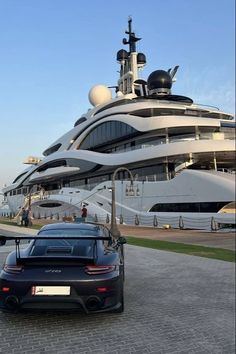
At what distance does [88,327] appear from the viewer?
15.7 feet

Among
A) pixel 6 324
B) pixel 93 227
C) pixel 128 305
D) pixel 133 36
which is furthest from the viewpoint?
pixel 133 36

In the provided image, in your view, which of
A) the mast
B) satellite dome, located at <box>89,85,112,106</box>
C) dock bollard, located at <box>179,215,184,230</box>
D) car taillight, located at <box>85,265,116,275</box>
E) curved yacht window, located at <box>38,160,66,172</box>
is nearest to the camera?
car taillight, located at <box>85,265,116,275</box>

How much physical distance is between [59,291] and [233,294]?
3528 millimetres

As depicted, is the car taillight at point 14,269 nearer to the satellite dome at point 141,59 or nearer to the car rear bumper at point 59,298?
the car rear bumper at point 59,298

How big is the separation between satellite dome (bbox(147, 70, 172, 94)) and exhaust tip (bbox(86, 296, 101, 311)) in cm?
3555

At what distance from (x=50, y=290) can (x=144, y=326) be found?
1.31 metres

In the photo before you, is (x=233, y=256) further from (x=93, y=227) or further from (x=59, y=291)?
(x=59, y=291)

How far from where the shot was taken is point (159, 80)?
39.0 m

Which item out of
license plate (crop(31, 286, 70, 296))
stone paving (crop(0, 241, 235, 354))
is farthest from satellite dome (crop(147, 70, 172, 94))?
license plate (crop(31, 286, 70, 296))

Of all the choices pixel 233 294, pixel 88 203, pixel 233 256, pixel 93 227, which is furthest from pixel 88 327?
pixel 88 203

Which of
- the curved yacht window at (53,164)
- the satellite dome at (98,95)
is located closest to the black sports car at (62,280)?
the curved yacht window at (53,164)

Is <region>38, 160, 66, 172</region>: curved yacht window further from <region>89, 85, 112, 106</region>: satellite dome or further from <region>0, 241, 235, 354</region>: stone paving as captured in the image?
<region>0, 241, 235, 354</region>: stone paving

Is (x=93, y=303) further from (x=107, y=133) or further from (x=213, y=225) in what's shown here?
(x=107, y=133)

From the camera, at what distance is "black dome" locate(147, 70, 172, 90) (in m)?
38.9
